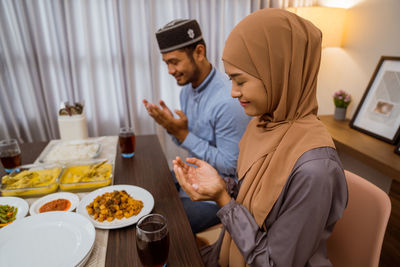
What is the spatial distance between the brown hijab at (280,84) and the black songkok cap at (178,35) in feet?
2.29

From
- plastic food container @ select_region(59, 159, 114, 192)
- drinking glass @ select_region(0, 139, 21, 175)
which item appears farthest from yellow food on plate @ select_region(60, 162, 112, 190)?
drinking glass @ select_region(0, 139, 21, 175)

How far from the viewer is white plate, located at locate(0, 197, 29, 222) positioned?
0.92 m

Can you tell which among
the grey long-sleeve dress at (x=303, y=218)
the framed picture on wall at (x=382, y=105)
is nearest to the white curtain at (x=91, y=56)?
the framed picture on wall at (x=382, y=105)

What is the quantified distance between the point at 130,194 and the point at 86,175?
9.6 inches

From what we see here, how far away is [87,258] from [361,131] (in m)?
2.19

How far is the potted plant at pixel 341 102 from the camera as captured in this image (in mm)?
2328

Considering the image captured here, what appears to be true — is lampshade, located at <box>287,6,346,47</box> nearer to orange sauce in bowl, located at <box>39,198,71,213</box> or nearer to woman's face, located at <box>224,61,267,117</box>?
woman's face, located at <box>224,61,267,117</box>

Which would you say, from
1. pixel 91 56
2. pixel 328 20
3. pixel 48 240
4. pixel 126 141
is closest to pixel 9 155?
pixel 126 141

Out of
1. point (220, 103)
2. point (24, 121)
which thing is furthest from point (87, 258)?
point (24, 121)

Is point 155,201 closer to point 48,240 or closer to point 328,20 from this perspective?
point 48,240

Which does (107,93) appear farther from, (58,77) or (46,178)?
(46,178)

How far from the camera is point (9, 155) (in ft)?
3.94

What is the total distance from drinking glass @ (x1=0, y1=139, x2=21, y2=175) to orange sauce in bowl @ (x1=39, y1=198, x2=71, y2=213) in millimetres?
408

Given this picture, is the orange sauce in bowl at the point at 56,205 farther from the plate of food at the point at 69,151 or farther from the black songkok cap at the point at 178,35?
the black songkok cap at the point at 178,35
